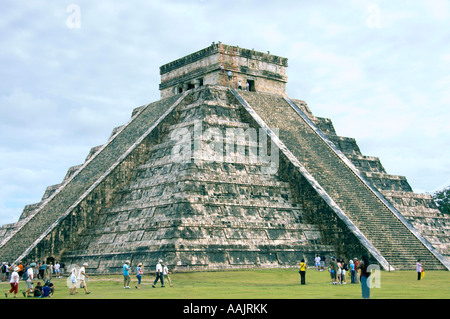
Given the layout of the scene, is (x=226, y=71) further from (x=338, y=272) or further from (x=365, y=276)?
(x=365, y=276)

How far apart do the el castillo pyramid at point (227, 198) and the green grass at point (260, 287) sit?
1.33 m

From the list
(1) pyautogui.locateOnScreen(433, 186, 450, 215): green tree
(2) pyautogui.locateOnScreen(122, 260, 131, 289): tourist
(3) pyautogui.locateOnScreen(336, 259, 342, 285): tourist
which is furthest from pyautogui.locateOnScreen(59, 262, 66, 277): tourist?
(1) pyautogui.locateOnScreen(433, 186, 450, 215): green tree

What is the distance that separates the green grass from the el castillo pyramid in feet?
4.36

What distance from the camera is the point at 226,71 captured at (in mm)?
36188

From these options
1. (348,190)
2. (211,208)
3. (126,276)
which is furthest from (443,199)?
(126,276)

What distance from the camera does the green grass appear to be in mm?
16141

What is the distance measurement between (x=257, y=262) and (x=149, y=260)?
14.1 ft

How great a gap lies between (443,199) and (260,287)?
3290cm

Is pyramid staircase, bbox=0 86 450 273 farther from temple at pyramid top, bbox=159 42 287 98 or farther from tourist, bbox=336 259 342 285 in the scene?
tourist, bbox=336 259 342 285

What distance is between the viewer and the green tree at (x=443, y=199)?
46188 millimetres

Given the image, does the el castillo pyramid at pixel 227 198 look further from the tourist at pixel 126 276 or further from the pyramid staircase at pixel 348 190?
the tourist at pixel 126 276

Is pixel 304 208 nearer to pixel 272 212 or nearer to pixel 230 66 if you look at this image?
pixel 272 212

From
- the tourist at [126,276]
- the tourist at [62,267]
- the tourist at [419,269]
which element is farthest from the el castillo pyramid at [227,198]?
the tourist at [126,276]

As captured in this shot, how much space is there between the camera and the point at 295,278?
23.1 m
